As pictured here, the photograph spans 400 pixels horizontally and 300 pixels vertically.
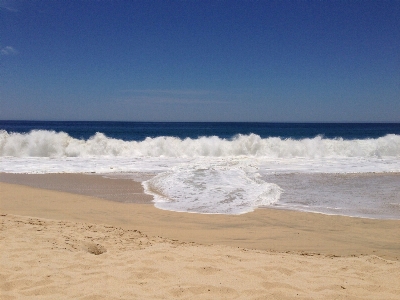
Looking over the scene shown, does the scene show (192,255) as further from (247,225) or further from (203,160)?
(203,160)

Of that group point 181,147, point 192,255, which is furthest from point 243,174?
point 181,147

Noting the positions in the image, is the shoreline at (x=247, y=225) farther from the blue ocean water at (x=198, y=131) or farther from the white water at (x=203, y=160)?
the blue ocean water at (x=198, y=131)

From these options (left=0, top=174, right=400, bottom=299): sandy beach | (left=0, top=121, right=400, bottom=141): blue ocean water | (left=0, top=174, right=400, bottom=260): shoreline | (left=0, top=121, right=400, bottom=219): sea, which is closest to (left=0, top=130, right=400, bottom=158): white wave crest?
(left=0, top=121, right=400, bottom=219): sea

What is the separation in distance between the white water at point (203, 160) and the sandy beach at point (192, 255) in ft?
6.43

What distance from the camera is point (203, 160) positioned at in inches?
810

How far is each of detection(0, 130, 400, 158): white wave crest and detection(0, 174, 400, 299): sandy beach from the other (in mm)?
15486

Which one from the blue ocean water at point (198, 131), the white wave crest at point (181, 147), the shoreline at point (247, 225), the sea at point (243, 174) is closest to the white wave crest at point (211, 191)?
the sea at point (243, 174)

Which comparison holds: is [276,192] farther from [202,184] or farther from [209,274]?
[209,274]

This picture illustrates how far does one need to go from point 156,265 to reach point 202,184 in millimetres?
6874

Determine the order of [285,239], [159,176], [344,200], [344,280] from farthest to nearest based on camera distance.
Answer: [159,176] < [344,200] < [285,239] < [344,280]

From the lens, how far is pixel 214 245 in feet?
18.1

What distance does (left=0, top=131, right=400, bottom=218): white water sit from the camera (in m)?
10.4

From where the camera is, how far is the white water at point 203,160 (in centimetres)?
1037

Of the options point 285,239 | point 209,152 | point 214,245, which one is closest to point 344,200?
point 285,239
